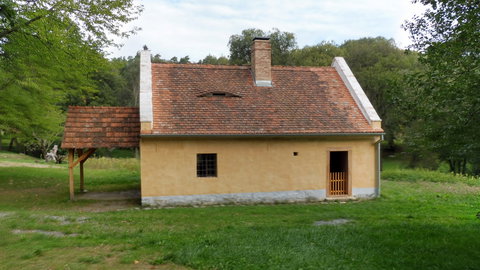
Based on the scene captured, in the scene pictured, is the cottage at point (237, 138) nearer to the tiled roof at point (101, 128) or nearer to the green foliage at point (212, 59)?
the tiled roof at point (101, 128)

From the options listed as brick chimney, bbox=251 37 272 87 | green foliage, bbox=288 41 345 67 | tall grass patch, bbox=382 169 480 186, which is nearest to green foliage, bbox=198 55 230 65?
green foliage, bbox=288 41 345 67

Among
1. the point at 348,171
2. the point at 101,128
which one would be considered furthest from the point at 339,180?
the point at 101,128

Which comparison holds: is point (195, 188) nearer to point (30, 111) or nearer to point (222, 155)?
point (222, 155)

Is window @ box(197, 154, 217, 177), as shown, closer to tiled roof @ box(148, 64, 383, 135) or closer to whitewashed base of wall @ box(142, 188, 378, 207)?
whitewashed base of wall @ box(142, 188, 378, 207)

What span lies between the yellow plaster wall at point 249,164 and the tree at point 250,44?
2582 centimetres

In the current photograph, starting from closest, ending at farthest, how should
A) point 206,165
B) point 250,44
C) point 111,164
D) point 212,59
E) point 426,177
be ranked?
1. point 206,165
2. point 426,177
3. point 111,164
4. point 250,44
5. point 212,59

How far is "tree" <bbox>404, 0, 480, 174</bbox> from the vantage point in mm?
6766

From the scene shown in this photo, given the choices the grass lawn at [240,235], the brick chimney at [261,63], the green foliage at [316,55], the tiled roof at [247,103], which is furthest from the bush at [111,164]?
the green foliage at [316,55]

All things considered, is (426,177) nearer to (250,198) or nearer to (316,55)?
(250,198)

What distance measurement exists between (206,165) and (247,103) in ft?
10.9

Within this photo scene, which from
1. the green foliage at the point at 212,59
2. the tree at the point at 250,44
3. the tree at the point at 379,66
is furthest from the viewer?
the green foliage at the point at 212,59

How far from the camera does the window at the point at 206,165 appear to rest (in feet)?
46.3

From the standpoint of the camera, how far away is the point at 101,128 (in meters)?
14.2

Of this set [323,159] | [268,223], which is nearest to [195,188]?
[268,223]
